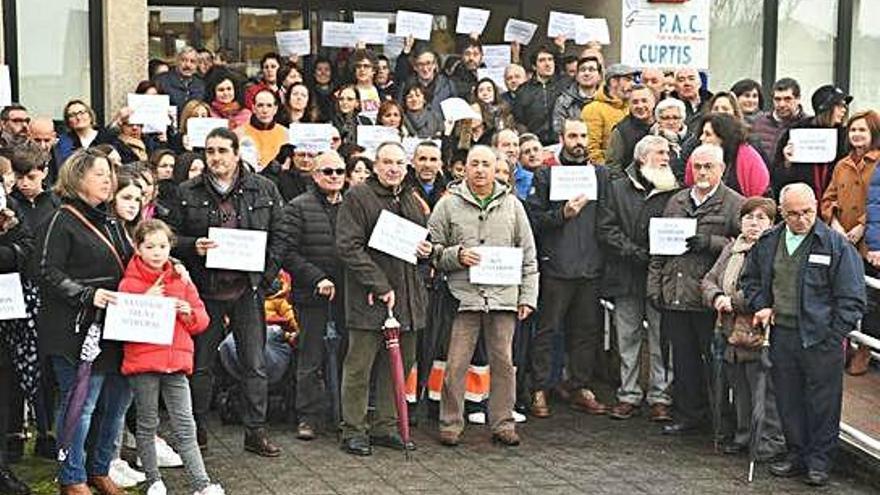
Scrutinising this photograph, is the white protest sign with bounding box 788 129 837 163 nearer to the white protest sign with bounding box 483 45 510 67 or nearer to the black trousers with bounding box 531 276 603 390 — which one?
the black trousers with bounding box 531 276 603 390

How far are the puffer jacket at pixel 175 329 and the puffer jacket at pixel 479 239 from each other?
223cm

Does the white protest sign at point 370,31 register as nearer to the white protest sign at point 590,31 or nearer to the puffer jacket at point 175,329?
the white protest sign at point 590,31

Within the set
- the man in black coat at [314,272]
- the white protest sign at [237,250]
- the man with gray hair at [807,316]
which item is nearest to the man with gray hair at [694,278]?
the man with gray hair at [807,316]

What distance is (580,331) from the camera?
11.1 metres

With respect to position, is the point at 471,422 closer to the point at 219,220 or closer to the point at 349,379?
the point at 349,379

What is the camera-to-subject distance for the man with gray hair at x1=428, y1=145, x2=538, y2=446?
989 centimetres

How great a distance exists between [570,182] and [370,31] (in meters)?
4.49

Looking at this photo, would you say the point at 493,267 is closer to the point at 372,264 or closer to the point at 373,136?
the point at 372,264

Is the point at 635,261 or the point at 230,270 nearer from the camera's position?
the point at 230,270

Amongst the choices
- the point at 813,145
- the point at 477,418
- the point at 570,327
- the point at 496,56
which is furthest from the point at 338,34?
the point at 477,418

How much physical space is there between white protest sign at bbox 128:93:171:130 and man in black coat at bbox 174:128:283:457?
2.34m

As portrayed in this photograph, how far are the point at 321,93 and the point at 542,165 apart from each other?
10.5 feet

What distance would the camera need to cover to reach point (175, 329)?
8.12m

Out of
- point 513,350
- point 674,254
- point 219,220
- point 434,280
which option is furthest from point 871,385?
point 219,220
